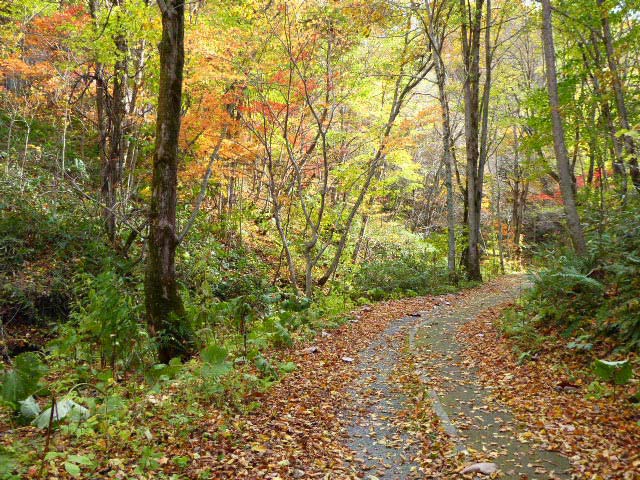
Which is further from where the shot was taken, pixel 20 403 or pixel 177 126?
pixel 177 126

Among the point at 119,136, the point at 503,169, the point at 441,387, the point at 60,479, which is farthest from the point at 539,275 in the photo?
the point at 503,169

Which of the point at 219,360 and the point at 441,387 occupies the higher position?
the point at 219,360

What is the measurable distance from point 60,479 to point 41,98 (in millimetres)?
18964

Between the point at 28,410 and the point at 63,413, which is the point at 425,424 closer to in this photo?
the point at 63,413

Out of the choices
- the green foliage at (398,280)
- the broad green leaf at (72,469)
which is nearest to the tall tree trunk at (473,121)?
the green foliage at (398,280)

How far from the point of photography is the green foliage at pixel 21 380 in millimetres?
4047

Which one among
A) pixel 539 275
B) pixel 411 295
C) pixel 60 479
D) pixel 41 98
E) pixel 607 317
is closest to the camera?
pixel 60 479

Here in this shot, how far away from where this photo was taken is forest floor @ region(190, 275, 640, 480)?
402 cm

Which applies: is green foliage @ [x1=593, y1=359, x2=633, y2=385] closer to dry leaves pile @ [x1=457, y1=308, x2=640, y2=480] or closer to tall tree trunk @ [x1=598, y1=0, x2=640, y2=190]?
dry leaves pile @ [x1=457, y1=308, x2=640, y2=480]

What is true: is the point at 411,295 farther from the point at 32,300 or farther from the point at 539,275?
the point at 32,300

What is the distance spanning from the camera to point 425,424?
5.04m

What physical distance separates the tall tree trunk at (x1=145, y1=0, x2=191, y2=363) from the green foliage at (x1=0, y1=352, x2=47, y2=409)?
1981 millimetres

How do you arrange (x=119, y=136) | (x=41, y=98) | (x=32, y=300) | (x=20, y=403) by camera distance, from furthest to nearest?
(x=41, y=98)
(x=119, y=136)
(x=32, y=300)
(x=20, y=403)

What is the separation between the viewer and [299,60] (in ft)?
38.9
